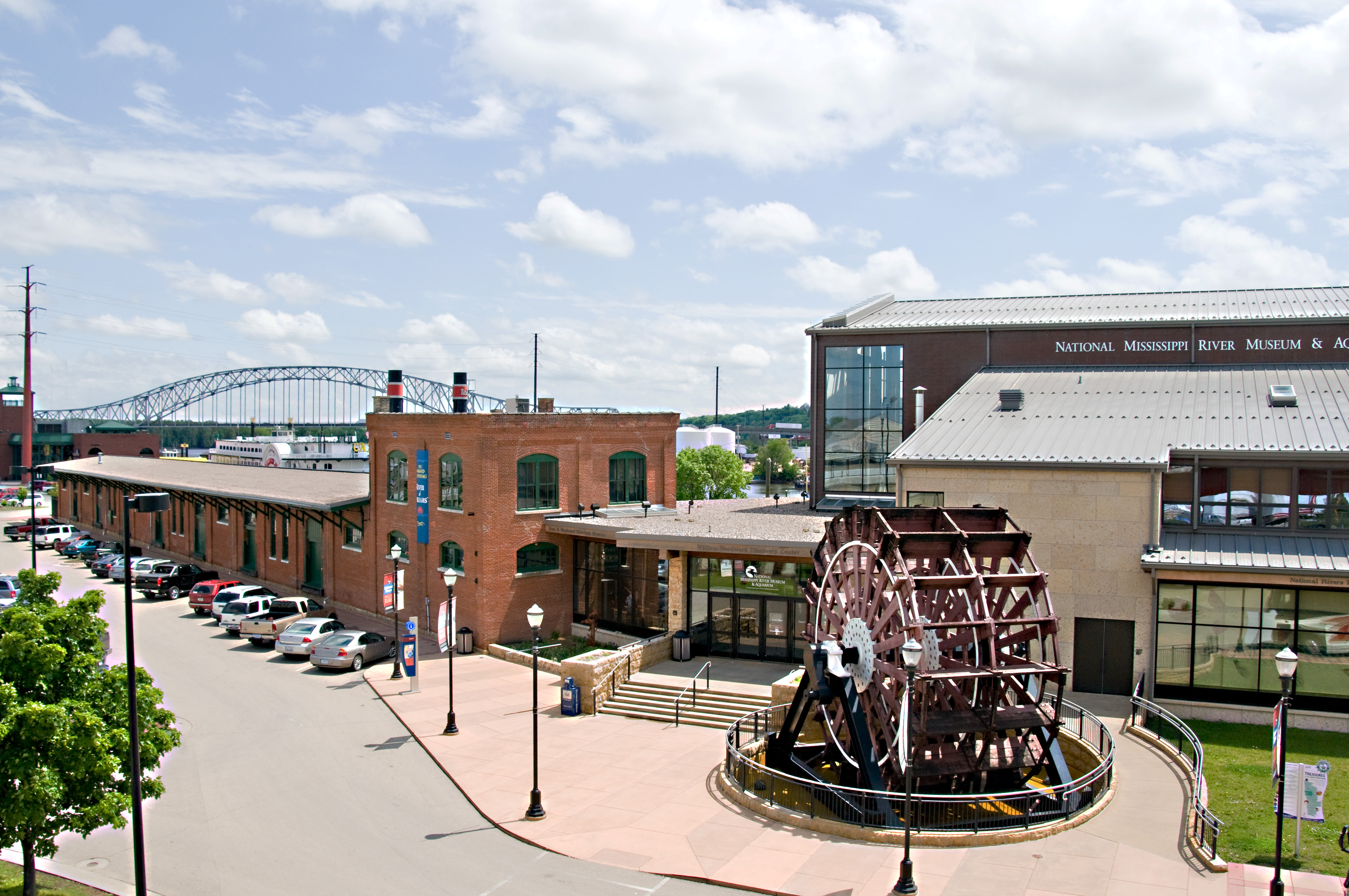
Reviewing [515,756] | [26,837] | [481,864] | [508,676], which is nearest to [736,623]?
[508,676]

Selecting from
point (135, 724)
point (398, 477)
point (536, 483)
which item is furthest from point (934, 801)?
point (398, 477)

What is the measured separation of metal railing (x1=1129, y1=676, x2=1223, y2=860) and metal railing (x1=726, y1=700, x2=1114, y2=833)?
5.14ft

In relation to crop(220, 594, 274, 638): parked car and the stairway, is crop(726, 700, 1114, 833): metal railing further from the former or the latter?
crop(220, 594, 274, 638): parked car

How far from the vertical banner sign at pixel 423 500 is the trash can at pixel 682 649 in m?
11.9

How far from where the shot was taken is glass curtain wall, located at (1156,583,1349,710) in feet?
78.6

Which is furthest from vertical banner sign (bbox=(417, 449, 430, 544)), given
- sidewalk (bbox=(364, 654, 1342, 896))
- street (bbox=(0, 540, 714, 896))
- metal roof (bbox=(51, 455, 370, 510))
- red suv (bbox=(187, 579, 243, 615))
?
sidewalk (bbox=(364, 654, 1342, 896))

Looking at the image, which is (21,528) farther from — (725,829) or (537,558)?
(725,829)

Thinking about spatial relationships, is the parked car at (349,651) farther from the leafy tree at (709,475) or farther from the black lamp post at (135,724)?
the leafy tree at (709,475)

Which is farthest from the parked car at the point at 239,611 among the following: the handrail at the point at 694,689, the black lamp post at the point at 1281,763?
the black lamp post at the point at 1281,763

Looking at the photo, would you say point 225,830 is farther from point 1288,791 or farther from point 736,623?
point 1288,791

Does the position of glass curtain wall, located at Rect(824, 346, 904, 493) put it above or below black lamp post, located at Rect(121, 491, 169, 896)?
above

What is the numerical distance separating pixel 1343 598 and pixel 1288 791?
1083 cm

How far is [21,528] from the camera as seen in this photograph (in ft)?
234

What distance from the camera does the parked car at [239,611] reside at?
37.3 m
